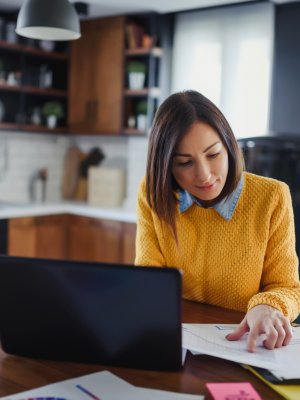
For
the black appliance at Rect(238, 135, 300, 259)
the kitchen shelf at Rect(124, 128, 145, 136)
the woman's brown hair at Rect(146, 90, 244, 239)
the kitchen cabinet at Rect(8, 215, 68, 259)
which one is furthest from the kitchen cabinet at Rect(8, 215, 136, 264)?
the woman's brown hair at Rect(146, 90, 244, 239)

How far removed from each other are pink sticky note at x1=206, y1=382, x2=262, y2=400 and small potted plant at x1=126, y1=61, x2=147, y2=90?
3.60 meters

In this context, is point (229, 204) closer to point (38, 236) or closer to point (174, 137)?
point (174, 137)

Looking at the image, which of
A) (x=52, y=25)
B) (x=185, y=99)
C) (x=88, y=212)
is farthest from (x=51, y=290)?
(x=88, y=212)

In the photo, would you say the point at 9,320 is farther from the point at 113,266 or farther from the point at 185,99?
the point at 185,99

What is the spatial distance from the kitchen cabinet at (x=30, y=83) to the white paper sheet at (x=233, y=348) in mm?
3464

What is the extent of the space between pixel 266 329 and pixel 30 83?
3.94 meters

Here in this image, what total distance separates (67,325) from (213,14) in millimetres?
3518

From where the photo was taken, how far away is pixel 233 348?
1158 mm

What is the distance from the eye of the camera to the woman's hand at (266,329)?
116 cm

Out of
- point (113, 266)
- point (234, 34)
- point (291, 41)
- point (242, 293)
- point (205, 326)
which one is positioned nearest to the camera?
point (113, 266)

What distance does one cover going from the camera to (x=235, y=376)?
106cm

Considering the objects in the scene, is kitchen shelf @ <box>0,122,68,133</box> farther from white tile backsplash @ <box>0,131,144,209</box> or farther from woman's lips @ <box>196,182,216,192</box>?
woman's lips @ <box>196,182,216,192</box>

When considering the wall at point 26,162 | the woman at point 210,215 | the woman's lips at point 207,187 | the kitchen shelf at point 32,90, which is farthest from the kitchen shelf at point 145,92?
the woman's lips at point 207,187

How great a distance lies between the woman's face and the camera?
1420mm
